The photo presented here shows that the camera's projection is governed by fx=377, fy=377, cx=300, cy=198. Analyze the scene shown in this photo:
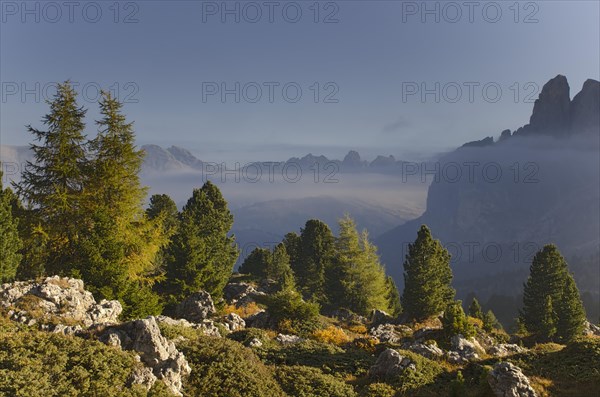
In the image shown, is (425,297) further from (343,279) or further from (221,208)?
(221,208)

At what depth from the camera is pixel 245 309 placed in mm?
42844

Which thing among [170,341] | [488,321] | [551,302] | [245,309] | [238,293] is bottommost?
[488,321]

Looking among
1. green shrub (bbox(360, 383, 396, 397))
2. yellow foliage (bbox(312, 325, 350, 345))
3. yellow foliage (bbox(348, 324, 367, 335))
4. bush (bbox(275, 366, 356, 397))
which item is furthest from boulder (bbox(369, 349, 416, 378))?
yellow foliage (bbox(348, 324, 367, 335))

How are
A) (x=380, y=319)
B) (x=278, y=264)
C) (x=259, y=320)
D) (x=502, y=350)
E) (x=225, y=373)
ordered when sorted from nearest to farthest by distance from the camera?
(x=225, y=373)
(x=502, y=350)
(x=259, y=320)
(x=380, y=319)
(x=278, y=264)

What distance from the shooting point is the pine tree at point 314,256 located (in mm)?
69875

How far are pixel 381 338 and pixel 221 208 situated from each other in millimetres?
37325

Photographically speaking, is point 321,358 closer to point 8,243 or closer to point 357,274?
point 8,243

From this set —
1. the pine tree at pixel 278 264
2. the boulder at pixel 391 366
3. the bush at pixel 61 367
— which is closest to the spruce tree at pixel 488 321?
the boulder at pixel 391 366

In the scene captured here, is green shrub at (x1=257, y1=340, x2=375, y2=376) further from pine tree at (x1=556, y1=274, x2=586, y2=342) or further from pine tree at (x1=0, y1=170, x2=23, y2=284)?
pine tree at (x1=556, y1=274, x2=586, y2=342)

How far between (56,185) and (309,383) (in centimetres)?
2423

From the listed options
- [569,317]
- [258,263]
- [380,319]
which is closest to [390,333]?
[380,319]

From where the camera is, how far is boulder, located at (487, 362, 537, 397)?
1688 cm

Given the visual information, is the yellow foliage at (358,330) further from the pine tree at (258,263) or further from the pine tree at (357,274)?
the pine tree at (258,263)

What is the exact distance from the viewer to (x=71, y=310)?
21.8m
